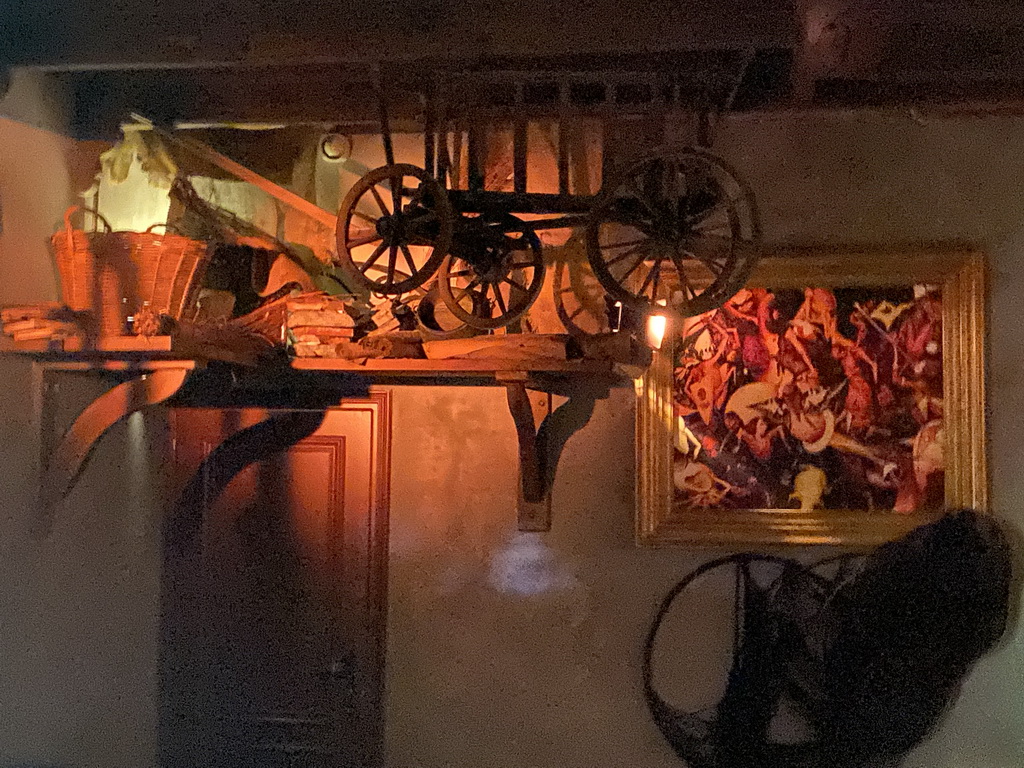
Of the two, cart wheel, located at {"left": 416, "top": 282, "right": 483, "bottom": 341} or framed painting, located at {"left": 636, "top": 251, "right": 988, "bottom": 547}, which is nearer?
cart wheel, located at {"left": 416, "top": 282, "right": 483, "bottom": 341}

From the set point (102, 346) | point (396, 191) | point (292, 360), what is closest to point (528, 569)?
point (292, 360)

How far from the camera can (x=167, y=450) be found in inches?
102

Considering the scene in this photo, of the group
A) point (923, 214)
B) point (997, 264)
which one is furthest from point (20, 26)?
point (997, 264)

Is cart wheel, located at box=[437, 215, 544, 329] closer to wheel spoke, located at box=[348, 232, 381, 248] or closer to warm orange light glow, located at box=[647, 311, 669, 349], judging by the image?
wheel spoke, located at box=[348, 232, 381, 248]

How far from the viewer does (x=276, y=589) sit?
2.54 meters

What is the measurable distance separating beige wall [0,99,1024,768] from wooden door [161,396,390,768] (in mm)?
79

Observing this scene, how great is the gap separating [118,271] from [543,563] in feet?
4.60

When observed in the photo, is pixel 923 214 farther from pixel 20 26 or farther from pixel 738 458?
pixel 20 26

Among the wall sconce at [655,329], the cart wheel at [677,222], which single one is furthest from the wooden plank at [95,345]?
the wall sconce at [655,329]

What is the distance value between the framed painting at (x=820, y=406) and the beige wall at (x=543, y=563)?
90 millimetres

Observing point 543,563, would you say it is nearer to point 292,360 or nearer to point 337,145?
point 292,360

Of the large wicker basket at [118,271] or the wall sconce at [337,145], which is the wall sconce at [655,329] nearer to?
the wall sconce at [337,145]

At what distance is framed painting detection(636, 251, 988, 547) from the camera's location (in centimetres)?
236

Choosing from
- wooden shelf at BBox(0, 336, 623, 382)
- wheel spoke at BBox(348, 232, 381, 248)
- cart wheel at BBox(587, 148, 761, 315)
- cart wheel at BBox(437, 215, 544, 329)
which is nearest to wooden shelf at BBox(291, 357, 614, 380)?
wooden shelf at BBox(0, 336, 623, 382)
